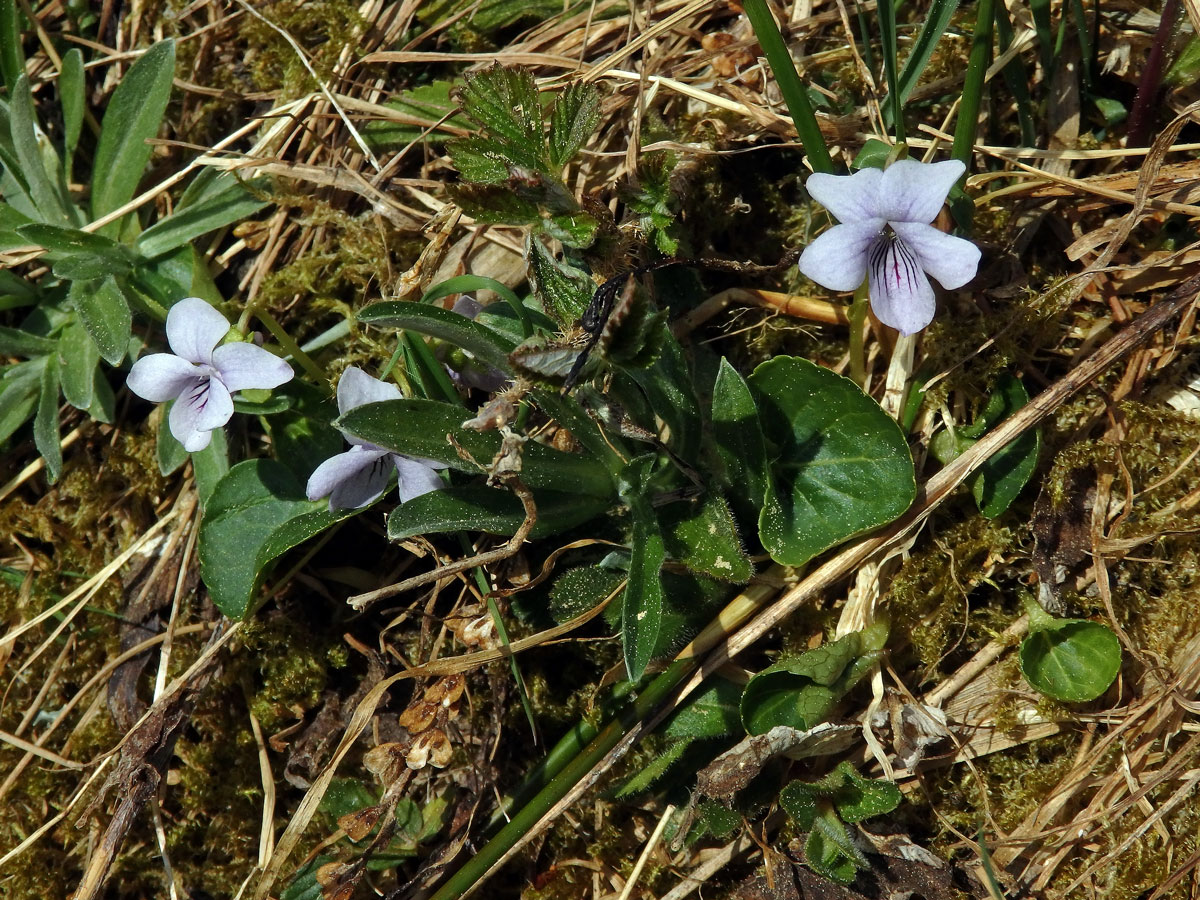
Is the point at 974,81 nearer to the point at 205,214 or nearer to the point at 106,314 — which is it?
the point at 205,214

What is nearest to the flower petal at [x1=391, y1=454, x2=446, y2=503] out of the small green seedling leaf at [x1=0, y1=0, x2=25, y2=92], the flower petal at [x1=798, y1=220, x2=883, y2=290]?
the flower petal at [x1=798, y1=220, x2=883, y2=290]

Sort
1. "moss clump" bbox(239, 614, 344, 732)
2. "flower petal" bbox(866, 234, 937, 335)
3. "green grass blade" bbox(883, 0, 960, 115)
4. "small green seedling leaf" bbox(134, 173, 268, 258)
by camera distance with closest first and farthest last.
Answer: "flower petal" bbox(866, 234, 937, 335), "green grass blade" bbox(883, 0, 960, 115), "moss clump" bbox(239, 614, 344, 732), "small green seedling leaf" bbox(134, 173, 268, 258)

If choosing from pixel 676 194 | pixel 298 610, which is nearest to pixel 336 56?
pixel 676 194

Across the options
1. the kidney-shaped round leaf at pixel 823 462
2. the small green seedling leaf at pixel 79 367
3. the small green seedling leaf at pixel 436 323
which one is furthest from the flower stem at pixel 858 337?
the small green seedling leaf at pixel 79 367

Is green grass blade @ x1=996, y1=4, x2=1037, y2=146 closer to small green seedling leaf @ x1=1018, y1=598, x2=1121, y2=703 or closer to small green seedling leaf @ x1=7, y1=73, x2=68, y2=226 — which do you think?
small green seedling leaf @ x1=1018, y1=598, x2=1121, y2=703

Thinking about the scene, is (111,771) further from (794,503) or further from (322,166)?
(794,503)

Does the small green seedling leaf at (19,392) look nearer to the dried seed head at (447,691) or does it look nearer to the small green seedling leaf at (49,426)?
the small green seedling leaf at (49,426)
